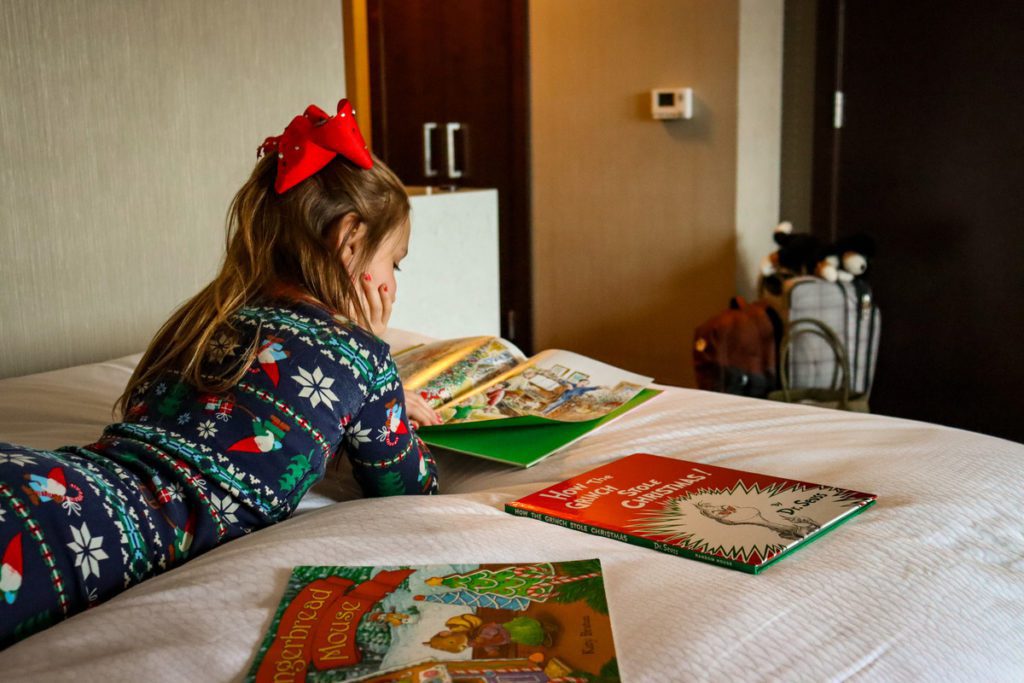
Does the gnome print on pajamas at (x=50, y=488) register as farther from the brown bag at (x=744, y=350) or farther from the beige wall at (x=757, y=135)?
the beige wall at (x=757, y=135)

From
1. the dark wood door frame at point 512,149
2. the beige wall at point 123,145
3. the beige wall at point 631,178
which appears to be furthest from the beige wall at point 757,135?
the beige wall at point 123,145

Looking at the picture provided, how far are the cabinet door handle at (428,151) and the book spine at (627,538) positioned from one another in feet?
10.0

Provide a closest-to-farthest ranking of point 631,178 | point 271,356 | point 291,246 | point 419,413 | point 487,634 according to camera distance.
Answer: point 487,634
point 271,356
point 291,246
point 419,413
point 631,178

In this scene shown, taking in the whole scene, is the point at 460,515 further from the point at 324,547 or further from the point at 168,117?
the point at 168,117

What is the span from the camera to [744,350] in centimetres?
285

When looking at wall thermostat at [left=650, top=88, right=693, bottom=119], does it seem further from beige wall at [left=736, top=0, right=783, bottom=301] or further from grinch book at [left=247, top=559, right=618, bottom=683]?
→ grinch book at [left=247, top=559, right=618, bottom=683]

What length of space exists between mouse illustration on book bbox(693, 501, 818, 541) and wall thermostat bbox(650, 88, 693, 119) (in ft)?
7.96

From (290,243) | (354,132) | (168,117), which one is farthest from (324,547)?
(168,117)

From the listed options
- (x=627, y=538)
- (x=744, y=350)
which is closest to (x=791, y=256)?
(x=744, y=350)

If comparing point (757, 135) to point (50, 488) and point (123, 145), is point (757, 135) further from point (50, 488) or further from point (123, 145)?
point (50, 488)

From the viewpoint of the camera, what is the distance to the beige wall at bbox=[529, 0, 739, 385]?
3.22 m

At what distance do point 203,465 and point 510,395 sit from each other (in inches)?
19.8

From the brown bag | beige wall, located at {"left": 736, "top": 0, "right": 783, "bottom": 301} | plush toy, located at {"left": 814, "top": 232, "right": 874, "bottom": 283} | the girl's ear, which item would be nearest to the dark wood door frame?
beige wall, located at {"left": 736, "top": 0, "right": 783, "bottom": 301}

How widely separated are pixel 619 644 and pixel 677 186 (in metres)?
2.74
